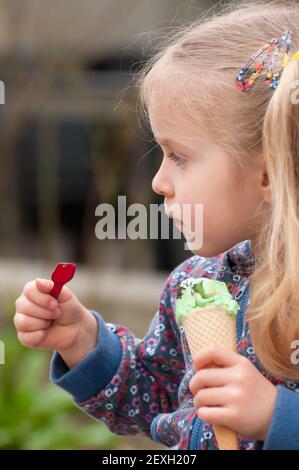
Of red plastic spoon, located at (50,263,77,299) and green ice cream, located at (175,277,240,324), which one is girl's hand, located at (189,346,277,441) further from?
red plastic spoon, located at (50,263,77,299)

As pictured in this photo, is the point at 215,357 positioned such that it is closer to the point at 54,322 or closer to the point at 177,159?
the point at 177,159

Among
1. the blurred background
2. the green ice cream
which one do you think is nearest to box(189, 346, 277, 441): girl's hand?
the green ice cream

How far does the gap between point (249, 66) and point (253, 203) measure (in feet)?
0.93

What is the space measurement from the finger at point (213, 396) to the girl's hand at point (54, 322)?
524 millimetres

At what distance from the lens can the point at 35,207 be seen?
8.36m

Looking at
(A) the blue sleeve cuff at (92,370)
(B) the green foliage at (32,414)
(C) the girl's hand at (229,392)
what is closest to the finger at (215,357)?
(C) the girl's hand at (229,392)

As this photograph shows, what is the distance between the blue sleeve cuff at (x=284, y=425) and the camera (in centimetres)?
170

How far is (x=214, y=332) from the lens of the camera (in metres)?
1.72

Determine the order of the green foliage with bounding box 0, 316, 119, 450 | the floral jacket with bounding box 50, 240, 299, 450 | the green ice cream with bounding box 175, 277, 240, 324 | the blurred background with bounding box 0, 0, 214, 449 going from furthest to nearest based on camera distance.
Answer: the blurred background with bounding box 0, 0, 214, 449, the green foliage with bounding box 0, 316, 119, 450, the floral jacket with bounding box 50, 240, 299, 450, the green ice cream with bounding box 175, 277, 240, 324

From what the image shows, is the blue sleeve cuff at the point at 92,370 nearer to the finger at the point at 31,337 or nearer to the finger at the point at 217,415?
the finger at the point at 31,337

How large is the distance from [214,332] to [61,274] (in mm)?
422

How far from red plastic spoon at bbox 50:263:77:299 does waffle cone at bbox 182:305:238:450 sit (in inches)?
12.7

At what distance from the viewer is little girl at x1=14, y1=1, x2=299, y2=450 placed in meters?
1.72

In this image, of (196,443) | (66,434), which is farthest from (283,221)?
(66,434)
